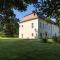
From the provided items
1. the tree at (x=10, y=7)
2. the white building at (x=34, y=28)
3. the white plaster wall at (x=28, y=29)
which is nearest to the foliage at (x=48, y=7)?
the tree at (x=10, y=7)

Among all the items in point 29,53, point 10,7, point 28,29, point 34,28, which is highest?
point 34,28

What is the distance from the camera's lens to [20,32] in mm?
73750

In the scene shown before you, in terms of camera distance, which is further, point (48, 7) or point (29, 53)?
point (29, 53)

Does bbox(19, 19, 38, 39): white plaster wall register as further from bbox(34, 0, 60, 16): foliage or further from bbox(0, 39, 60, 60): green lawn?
bbox(34, 0, 60, 16): foliage

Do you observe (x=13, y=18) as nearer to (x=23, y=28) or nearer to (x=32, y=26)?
(x=32, y=26)

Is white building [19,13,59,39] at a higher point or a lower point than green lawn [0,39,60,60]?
higher

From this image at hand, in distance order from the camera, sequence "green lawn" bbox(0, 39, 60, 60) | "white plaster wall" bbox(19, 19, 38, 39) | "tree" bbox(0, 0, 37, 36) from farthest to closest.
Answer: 1. "white plaster wall" bbox(19, 19, 38, 39)
2. "green lawn" bbox(0, 39, 60, 60)
3. "tree" bbox(0, 0, 37, 36)

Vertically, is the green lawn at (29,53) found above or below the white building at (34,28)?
below

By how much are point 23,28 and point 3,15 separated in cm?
5888

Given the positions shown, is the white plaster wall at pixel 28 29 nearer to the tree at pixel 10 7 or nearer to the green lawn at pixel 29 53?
the green lawn at pixel 29 53

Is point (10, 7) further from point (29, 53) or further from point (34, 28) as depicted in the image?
point (34, 28)

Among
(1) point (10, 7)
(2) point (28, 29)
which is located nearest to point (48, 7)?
(1) point (10, 7)

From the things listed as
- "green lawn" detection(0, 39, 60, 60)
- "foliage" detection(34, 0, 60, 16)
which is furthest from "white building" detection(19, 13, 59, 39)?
"foliage" detection(34, 0, 60, 16)

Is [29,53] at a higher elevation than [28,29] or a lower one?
lower
